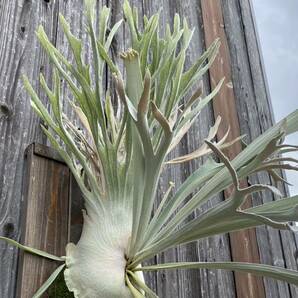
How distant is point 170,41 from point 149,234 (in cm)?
41

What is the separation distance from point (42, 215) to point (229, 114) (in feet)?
2.96

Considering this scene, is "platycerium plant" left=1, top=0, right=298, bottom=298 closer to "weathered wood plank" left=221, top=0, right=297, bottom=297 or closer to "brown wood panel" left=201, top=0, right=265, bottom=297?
"brown wood panel" left=201, top=0, right=265, bottom=297

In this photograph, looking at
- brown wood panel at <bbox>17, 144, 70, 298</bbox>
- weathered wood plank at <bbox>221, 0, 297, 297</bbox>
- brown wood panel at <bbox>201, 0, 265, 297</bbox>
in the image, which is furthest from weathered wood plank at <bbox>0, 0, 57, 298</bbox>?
weathered wood plank at <bbox>221, 0, 297, 297</bbox>

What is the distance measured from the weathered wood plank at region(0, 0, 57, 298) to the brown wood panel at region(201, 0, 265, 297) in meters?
0.64

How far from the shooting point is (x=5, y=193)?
1.18 meters

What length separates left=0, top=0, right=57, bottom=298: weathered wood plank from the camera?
1.14 meters

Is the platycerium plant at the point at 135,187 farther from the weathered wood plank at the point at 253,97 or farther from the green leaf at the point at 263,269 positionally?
the weathered wood plank at the point at 253,97

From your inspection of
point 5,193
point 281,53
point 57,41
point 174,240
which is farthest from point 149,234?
point 281,53

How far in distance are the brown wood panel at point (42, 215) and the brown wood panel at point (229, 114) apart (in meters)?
0.62

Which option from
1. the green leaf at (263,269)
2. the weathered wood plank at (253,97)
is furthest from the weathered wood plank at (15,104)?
the weathered wood plank at (253,97)

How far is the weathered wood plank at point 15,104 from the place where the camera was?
1.14 meters

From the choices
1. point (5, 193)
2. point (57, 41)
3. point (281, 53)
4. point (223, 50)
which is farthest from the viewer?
point (281, 53)

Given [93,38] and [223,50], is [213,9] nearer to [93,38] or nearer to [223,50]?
[223,50]

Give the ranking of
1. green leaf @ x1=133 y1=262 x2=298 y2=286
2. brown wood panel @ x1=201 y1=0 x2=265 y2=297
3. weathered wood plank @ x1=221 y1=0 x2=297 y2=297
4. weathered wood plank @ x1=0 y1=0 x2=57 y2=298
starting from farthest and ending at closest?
1. weathered wood plank @ x1=221 y1=0 x2=297 y2=297
2. brown wood panel @ x1=201 y1=0 x2=265 y2=297
3. weathered wood plank @ x1=0 y1=0 x2=57 y2=298
4. green leaf @ x1=133 y1=262 x2=298 y2=286
